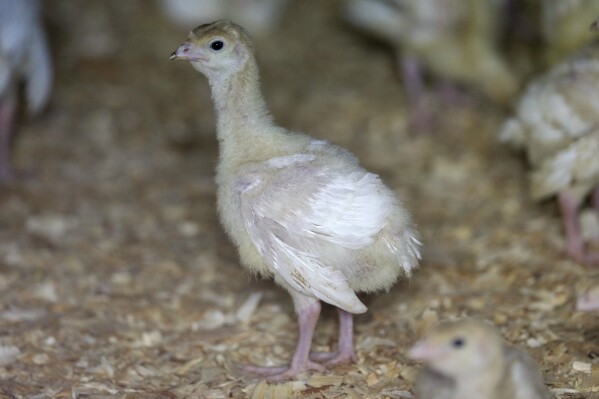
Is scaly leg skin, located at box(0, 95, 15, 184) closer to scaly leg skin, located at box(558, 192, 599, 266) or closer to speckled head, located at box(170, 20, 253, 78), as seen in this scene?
speckled head, located at box(170, 20, 253, 78)

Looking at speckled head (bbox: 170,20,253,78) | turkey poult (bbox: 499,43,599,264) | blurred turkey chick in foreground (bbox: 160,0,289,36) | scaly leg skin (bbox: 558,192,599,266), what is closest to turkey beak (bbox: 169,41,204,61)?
speckled head (bbox: 170,20,253,78)

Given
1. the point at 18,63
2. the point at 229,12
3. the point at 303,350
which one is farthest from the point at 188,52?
the point at 229,12

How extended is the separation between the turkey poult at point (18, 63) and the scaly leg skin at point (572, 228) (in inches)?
118

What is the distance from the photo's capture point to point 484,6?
214 inches

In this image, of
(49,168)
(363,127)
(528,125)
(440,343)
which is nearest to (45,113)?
(49,168)

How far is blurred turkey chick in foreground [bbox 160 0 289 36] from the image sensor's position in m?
6.86

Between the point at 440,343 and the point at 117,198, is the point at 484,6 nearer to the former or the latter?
the point at 117,198

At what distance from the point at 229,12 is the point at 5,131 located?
247 cm

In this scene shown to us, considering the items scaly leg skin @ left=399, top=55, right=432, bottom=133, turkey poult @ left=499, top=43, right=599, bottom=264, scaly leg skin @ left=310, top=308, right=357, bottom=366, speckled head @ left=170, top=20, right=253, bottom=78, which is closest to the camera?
speckled head @ left=170, top=20, right=253, bottom=78

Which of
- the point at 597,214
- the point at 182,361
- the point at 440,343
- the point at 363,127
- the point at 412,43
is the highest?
the point at 412,43

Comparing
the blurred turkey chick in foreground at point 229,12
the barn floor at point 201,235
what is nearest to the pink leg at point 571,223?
the barn floor at point 201,235

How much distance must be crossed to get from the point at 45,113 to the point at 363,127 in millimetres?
2114

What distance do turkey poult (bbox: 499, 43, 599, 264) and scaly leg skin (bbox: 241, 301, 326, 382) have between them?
57.6 inches

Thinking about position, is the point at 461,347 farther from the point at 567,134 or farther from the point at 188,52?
the point at 567,134
